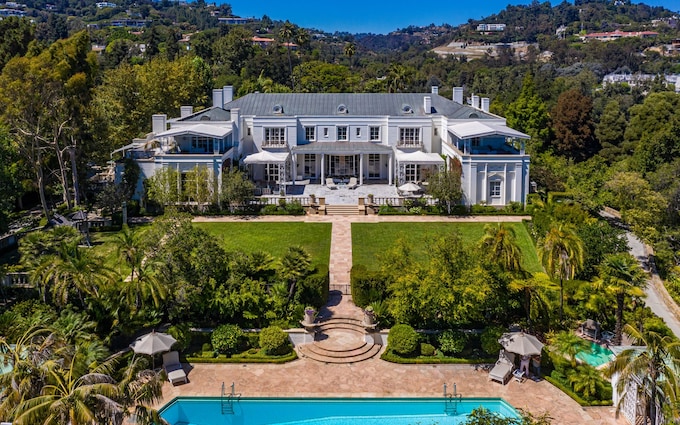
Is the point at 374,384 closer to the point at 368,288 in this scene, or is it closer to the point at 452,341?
the point at 452,341

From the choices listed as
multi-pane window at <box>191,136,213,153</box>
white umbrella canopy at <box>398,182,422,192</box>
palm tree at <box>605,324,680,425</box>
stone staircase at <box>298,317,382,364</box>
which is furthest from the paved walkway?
multi-pane window at <box>191,136,213,153</box>

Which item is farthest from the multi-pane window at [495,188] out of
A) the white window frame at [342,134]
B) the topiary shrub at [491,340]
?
the topiary shrub at [491,340]

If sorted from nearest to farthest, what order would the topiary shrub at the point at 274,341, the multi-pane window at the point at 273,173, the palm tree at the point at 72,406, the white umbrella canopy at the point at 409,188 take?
the palm tree at the point at 72,406
the topiary shrub at the point at 274,341
the white umbrella canopy at the point at 409,188
the multi-pane window at the point at 273,173

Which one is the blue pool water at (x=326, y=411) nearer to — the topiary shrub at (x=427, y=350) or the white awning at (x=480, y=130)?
the topiary shrub at (x=427, y=350)

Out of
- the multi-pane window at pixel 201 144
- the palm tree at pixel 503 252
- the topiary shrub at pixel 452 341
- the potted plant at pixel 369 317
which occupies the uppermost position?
the multi-pane window at pixel 201 144

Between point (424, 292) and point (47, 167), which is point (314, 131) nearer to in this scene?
point (47, 167)

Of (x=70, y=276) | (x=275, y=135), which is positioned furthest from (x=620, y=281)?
(x=275, y=135)
